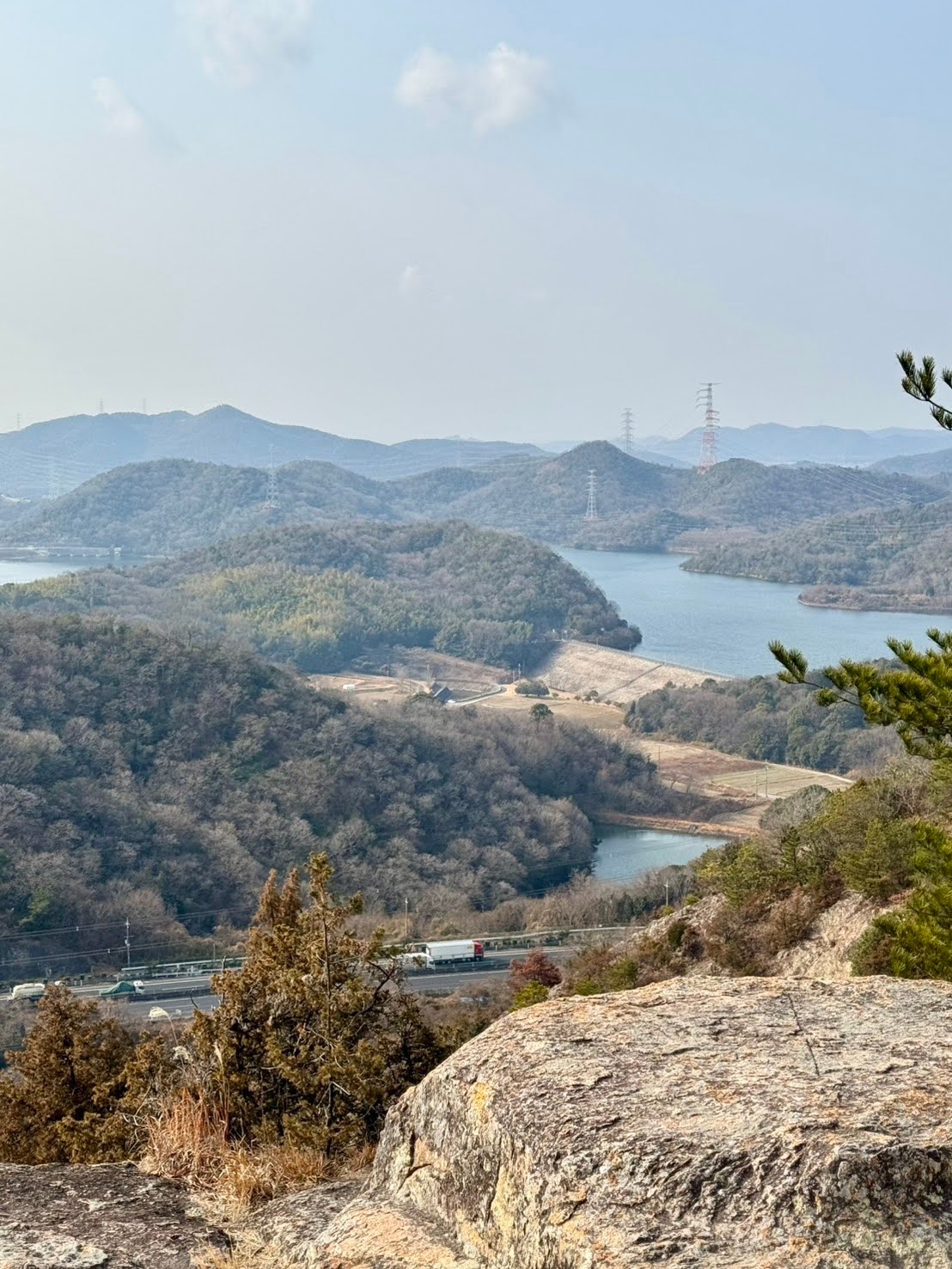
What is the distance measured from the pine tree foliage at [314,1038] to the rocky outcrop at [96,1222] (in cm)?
65

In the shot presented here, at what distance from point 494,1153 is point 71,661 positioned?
5891 centimetres

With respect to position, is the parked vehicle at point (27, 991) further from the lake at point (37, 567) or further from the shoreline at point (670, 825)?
the lake at point (37, 567)

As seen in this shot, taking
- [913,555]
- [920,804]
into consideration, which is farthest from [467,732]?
[913,555]

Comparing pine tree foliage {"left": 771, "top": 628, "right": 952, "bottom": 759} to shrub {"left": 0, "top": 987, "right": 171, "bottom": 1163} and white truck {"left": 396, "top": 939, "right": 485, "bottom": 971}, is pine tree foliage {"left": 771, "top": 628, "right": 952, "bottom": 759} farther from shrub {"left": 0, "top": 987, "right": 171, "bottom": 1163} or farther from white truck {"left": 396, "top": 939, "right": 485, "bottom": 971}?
white truck {"left": 396, "top": 939, "right": 485, "bottom": 971}

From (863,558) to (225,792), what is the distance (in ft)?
360

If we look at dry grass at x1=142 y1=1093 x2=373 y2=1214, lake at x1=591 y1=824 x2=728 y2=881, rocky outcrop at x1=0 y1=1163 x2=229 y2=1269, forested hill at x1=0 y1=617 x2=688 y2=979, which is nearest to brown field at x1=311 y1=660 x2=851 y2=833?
lake at x1=591 y1=824 x2=728 y2=881

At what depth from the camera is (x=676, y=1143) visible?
321cm

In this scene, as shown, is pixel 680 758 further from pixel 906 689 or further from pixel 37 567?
pixel 37 567

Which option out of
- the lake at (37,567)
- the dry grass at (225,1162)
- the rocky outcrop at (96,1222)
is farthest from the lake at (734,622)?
the rocky outcrop at (96,1222)

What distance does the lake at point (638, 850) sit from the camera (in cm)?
5353

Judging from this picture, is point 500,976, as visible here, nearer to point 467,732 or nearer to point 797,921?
point 797,921

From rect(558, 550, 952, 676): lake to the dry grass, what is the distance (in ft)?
291

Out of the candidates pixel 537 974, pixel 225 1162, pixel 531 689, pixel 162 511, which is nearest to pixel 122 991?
pixel 537 974

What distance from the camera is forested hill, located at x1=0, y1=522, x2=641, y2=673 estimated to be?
331 ft
